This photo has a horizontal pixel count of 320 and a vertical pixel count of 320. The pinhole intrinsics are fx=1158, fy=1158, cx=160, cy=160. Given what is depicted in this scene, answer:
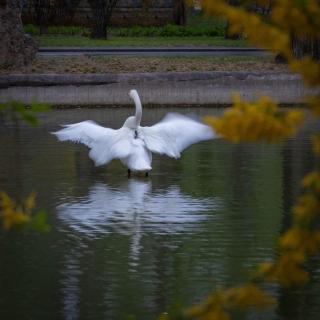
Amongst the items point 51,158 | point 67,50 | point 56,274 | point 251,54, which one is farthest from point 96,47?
point 56,274

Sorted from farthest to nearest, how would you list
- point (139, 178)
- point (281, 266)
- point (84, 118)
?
point (84, 118)
point (139, 178)
point (281, 266)

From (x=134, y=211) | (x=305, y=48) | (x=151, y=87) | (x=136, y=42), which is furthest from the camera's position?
(x=136, y=42)

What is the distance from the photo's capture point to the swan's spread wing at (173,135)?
1434 centimetres

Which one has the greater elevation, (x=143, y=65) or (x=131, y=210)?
(x=143, y=65)

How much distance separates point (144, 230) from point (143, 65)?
1570cm

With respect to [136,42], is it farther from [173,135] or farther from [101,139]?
[101,139]

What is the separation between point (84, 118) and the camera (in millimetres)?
20938

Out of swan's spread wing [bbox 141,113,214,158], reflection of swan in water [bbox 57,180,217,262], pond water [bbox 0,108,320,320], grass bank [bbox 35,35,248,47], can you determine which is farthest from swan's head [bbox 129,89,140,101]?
grass bank [bbox 35,35,248,47]

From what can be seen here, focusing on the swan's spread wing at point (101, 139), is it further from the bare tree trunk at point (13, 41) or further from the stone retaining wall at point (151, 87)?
the bare tree trunk at point (13, 41)

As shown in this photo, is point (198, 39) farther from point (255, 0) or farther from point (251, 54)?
point (255, 0)

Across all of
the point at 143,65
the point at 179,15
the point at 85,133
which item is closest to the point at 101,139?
the point at 85,133

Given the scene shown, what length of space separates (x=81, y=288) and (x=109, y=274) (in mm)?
508

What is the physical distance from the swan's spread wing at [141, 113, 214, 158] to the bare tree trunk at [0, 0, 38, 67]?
1138 cm

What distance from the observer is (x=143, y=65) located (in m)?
26.4
